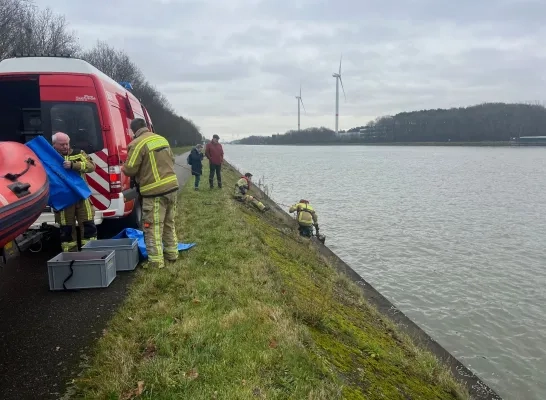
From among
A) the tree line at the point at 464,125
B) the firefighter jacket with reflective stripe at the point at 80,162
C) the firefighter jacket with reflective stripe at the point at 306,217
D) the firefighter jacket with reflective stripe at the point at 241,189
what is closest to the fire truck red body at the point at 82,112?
the firefighter jacket with reflective stripe at the point at 80,162

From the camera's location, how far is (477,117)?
131000 mm

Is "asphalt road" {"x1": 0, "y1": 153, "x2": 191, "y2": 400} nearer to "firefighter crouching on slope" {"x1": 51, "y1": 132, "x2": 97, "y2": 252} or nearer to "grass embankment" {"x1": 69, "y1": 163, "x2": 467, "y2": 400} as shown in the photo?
"grass embankment" {"x1": 69, "y1": 163, "x2": 467, "y2": 400}

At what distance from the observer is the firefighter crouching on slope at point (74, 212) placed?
5961mm

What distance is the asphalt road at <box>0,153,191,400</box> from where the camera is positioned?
134 inches

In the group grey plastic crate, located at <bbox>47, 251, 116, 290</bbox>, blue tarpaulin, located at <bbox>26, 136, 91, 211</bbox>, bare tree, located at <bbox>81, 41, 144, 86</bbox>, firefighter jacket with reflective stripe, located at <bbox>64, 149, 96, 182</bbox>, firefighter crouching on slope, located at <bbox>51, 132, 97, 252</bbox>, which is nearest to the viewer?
grey plastic crate, located at <bbox>47, 251, 116, 290</bbox>

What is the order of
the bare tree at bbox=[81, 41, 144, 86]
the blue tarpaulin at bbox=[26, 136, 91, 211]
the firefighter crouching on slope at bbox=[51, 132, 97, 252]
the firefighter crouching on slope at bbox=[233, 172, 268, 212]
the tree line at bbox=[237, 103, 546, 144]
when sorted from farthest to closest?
the tree line at bbox=[237, 103, 546, 144] → the bare tree at bbox=[81, 41, 144, 86] → the firefighter crouching on slope at bbox=[233, 172, 268, 212] → the firefighter crouching on slope at bbox=[51, 132, 97, 252] → the blue tarpaulin at bbox=[26, 136, 91, 211]

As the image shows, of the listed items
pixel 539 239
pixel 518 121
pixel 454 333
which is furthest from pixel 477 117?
pixel 454 333

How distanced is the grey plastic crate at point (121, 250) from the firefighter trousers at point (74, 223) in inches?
10.6

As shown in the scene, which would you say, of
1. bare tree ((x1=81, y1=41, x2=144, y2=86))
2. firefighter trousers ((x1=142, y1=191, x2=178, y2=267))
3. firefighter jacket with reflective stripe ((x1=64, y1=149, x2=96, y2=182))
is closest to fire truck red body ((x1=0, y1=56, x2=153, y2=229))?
firefighter jacket with reflective stripe ((x1=64, y1=149, x2=96, y2=182))

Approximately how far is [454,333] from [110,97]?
746 centimetres

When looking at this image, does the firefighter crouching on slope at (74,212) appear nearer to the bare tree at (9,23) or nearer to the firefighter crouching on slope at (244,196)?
the firefighter crouching on slope at (244,196)

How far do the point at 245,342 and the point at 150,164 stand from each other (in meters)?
2.91

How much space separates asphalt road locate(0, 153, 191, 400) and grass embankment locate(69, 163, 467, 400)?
20cm

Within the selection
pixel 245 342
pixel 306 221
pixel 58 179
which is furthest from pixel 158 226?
pixel 306 221
